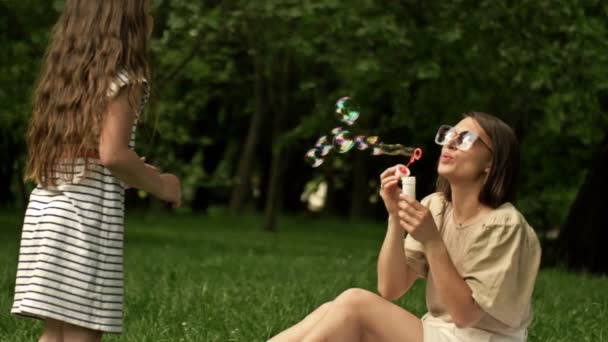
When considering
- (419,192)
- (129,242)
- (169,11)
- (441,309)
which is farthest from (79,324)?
(419,192)

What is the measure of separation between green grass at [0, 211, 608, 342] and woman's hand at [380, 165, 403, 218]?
2.14 m

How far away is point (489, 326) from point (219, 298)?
3671mm

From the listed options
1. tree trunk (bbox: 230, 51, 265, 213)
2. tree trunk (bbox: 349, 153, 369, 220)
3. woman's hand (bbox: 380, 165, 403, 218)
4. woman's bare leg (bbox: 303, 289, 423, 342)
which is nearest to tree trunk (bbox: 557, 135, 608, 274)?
woman's bare leg (bbox: 303, 289, 423, 342)

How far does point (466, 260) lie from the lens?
405cm

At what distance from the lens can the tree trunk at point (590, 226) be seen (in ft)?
44.0

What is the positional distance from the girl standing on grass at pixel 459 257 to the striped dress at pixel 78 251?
77cm

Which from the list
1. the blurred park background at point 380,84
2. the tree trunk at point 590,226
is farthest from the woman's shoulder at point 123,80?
the tree trunk at point 590,226

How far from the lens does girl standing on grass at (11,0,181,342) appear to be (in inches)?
148

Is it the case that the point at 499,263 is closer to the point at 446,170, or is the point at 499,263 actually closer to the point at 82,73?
the point at 446,170

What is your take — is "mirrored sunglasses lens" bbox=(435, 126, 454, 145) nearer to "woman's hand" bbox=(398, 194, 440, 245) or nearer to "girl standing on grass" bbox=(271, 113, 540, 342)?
"girl standing on grass" bbox=(271, 113, 540, 342)

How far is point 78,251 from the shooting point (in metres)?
3.78

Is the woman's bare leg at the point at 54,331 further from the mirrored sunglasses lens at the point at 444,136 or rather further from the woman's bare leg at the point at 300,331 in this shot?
the mirrored sunglasses lens at the point at 444,136

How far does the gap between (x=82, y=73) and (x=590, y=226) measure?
10524mm

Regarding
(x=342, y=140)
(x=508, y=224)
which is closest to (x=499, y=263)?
(x=508, y=224)
